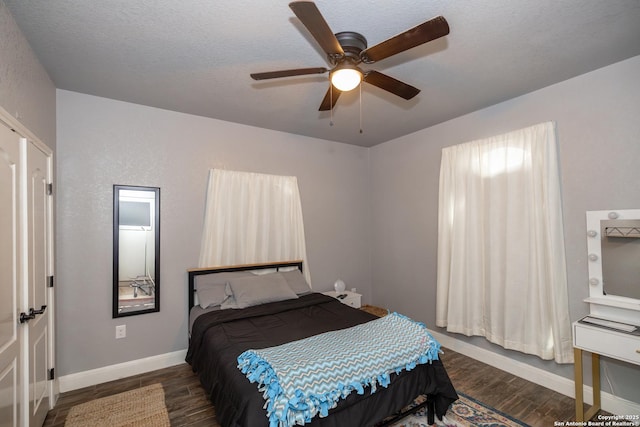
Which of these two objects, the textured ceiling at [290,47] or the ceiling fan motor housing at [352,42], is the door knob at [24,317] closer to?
the textured ceiling at [290,47]

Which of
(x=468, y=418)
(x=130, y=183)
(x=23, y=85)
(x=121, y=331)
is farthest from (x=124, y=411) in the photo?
(x=468, y=418)

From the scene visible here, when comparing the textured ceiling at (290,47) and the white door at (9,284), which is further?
the textured ceiling at (290,47)

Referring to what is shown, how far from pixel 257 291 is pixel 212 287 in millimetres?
502

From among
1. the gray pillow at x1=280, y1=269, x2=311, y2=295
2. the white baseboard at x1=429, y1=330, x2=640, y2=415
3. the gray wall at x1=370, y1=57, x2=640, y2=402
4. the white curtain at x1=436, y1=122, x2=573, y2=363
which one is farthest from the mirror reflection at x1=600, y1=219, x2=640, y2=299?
the gray pillow at x1=280, y1=269, x2=311, y2=295

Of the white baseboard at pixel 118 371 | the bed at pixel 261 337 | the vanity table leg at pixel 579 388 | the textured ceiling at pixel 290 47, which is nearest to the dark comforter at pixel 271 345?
the bed at pixel 261 337

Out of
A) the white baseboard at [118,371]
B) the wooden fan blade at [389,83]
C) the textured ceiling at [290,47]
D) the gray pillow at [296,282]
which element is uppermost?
the textured ceiling at [290,47]

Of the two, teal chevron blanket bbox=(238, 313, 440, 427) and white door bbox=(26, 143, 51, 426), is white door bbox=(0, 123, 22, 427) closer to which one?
white door bbox=(26, 143, 51, 426)

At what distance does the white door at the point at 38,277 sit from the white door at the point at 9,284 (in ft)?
0.52

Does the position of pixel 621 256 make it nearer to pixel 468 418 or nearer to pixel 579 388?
pixel 579 388

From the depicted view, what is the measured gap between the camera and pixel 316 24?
1.36 meters

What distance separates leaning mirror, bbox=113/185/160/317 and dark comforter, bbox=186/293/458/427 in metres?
0.75

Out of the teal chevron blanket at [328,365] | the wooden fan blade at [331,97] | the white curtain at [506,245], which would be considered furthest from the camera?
the white curtain at [506,245]

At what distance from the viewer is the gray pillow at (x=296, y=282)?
3427 mm

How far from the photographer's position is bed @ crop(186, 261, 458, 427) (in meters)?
1.69
